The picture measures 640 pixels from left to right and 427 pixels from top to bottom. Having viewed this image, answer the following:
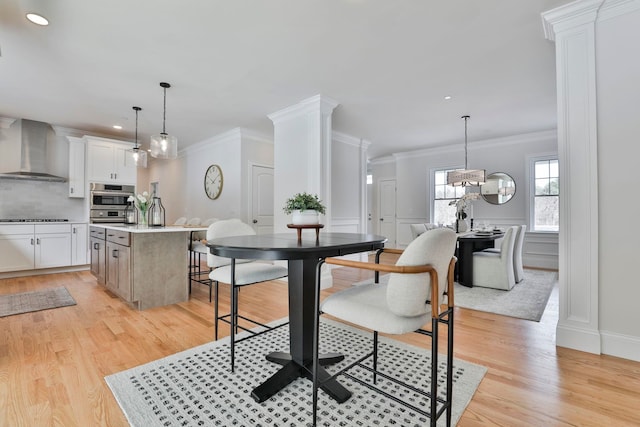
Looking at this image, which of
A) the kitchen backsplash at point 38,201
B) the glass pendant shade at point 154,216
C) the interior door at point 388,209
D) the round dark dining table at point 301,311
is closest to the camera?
the round dark dining table at point 301,311

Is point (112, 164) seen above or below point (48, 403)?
above

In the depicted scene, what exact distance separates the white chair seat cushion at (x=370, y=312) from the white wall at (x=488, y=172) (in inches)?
Answer: 224

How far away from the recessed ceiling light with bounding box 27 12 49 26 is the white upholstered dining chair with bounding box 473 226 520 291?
204 inches

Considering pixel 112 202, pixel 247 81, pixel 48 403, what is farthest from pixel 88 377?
pixel 112 202

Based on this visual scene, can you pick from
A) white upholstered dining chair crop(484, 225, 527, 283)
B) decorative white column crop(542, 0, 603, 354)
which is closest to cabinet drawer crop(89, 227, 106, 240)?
decorative white column crop(542, 0, 603, 354)

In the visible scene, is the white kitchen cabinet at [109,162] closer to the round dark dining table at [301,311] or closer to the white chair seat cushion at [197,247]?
the white chair seat cushion at [197,247]

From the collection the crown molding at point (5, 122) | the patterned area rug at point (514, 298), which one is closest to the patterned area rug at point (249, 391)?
the patterned area rug at point (514, 298)

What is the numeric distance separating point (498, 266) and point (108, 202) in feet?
22.0

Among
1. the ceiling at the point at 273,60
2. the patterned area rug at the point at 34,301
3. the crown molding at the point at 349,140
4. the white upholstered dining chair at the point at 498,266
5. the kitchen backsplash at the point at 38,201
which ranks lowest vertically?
the patterned area rug at the point at 34,301

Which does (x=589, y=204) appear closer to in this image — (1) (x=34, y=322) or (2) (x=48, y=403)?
(2) (x=48, y=403)

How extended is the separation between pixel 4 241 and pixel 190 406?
510 cm

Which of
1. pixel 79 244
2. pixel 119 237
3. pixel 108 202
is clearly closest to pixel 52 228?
pixel 79 244

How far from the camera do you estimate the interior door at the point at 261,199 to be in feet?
19.1

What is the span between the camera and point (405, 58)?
3029mm
